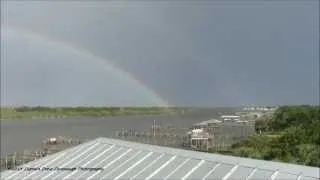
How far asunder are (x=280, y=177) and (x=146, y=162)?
2.13 metres

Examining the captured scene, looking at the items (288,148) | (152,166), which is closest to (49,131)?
(288,148)

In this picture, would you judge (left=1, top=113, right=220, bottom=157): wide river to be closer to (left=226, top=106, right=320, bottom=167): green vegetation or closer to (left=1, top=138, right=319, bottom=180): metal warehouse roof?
(left=226, top=106, right=320, bottom=167): green vegetation

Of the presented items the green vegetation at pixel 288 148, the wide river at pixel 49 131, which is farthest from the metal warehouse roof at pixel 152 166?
the wide river at pixel 49 131

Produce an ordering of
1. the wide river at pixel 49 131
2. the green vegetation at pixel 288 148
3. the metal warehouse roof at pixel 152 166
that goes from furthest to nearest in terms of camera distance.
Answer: the wide river at pixel 49 131
the green vegetation at pixel 288 148
the metal warehouse roof at pixel 152 166

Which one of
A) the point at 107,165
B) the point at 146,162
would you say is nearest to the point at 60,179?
the point at 107,165

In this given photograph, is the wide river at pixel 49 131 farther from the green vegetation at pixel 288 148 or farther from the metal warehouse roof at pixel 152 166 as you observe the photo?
the metal warehouse roof at pixel 152 166

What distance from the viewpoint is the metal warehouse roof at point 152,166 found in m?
6.18

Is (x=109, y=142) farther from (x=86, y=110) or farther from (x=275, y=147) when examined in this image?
(x=86, y=110)

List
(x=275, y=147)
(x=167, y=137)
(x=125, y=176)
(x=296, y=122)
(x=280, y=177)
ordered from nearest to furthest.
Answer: (x=280, y=177), (x=125, y=176), (x=275, y=147), (x=167, y=137), (x=296, y=122)

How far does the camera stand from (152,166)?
274 inches

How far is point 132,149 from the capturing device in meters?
8.09

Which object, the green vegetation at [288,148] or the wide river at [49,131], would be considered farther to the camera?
the wide river at [49,131]

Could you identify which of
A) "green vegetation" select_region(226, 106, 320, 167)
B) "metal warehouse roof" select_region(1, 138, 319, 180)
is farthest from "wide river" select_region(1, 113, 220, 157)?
"metal warehouse roof" select_region(1, 138, 319, 180)

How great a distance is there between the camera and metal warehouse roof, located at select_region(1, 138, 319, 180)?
6.18 meters
